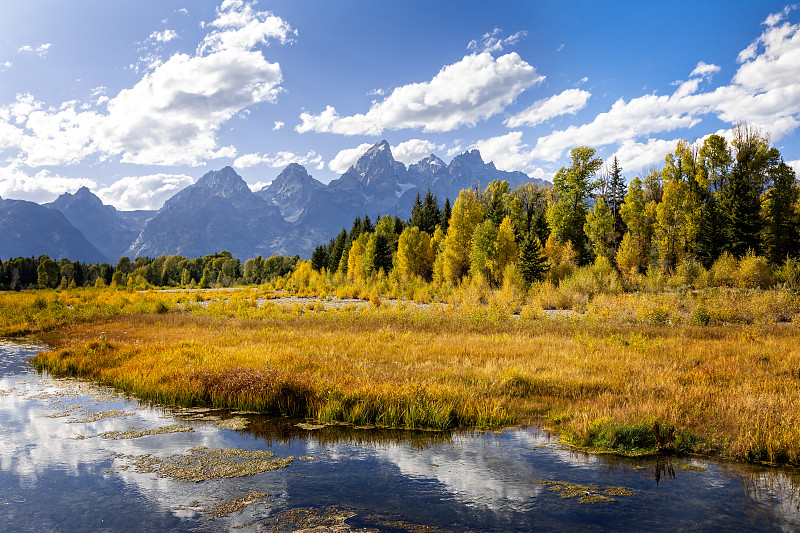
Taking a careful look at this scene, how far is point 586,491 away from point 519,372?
234 inches

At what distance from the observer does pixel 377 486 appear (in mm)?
6566

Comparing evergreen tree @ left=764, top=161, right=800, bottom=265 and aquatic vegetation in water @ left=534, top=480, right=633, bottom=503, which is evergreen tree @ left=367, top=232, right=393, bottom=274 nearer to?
evergreen tree @ left=764, top=161, right=800, bottom=265

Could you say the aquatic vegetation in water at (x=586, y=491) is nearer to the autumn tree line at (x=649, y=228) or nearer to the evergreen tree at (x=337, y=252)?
the autumn tree line at (x=649, y=228)

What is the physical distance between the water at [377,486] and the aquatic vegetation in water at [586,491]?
38 mm

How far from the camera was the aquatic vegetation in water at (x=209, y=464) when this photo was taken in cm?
695

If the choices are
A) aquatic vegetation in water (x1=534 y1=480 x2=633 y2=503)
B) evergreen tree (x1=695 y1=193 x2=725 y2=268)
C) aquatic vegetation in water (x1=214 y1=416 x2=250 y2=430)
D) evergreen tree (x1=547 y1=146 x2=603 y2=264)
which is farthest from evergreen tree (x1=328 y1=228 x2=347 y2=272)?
aquatic vegetation in water (x1=534 y1=480 x2=633 y2=503)

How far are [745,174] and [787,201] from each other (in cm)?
450

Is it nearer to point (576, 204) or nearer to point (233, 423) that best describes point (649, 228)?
point (576, 204)

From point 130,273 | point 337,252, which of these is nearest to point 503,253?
point 337,252

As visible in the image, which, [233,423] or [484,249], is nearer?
[233,423]

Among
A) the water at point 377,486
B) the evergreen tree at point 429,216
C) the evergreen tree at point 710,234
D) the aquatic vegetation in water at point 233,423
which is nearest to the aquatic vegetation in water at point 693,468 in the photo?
the water at point 377,486

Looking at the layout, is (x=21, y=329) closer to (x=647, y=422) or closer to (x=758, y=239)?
(x=647, y=422)

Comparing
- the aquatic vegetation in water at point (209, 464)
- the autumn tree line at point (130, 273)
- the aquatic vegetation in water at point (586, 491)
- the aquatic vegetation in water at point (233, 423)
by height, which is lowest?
the aquatic vegetation in water at point (233, 423)

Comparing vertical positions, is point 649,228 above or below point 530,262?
above
